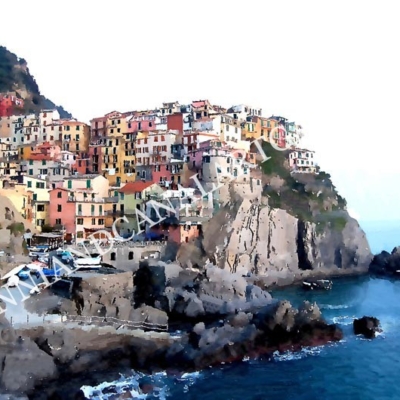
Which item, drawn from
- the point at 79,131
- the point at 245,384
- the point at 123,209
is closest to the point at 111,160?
the point at 79,131

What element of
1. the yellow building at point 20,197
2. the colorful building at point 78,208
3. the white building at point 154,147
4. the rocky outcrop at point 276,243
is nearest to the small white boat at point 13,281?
the yellow building at point 20,197

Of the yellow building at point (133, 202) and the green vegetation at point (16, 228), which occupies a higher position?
the yellow building at point (133, 202)

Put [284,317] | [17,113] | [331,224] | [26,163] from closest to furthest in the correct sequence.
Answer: [284,317] < [26,163] < [331,224] < [17,113]

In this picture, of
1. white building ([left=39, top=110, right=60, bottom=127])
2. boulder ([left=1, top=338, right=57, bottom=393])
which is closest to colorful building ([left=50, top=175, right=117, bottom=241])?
white building ([left=39, top=110, right=60, bottom=127])

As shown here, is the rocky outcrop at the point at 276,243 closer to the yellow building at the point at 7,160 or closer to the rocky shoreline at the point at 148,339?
the rocky shoreline at the point at 148,339

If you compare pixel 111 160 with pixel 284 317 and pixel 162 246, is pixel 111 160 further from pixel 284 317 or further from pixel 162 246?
pixel 284 317

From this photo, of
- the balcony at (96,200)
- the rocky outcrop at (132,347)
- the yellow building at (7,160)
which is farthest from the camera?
the yellow building at (7,160)

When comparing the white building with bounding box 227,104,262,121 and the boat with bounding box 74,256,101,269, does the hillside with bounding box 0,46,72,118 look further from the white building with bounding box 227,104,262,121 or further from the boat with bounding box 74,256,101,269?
the boat with bounding box 74,256,101,269

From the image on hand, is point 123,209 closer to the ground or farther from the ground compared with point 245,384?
farther from the ground
